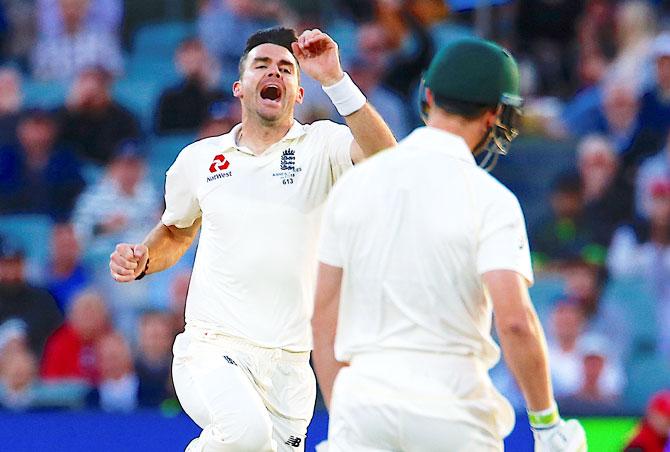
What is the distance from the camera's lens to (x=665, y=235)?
9.91m

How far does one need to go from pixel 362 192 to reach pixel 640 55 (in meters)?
7.39

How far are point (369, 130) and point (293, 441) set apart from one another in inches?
51.5

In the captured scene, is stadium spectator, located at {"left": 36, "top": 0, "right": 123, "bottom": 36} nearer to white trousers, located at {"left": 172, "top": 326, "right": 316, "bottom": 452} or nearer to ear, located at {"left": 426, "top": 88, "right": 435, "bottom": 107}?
white trousers, located at {"left": 172, "top": 326, "right": 316, "bottom": 452}

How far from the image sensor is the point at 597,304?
9703 mm

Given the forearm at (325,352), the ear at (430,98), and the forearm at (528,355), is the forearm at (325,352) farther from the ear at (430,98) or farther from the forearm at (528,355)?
the ear at (430,98)

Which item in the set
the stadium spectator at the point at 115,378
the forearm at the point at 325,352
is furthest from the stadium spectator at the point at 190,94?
the forearm at the point at 325,352

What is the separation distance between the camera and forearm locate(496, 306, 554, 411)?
11.9ft

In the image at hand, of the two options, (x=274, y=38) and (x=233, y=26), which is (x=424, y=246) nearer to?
(x=274, y=38)

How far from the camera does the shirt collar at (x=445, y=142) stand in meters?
3.81

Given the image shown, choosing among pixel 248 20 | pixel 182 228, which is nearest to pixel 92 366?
pixel 248 20

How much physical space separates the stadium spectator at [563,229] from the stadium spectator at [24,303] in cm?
358

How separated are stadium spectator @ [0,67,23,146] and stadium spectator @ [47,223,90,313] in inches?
38.4

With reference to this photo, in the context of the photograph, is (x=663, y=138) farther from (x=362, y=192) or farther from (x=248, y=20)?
(x=362, y=192)

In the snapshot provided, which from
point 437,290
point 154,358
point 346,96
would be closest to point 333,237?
point 437,290
